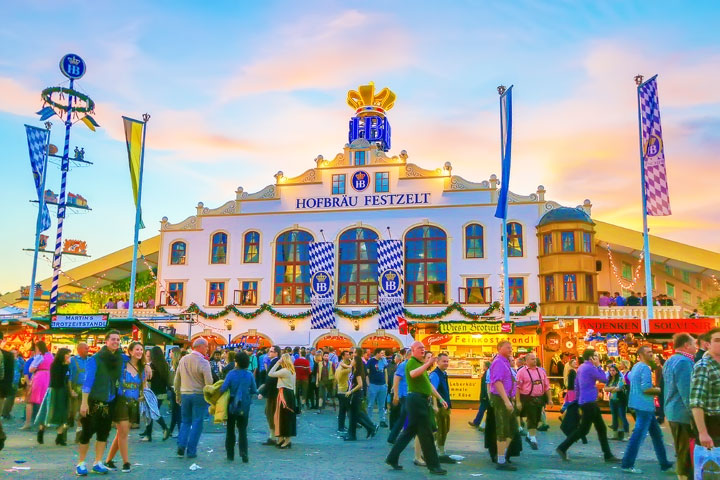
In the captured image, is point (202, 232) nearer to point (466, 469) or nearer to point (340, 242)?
point (340, 242)

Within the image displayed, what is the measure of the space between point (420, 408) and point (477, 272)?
993 inches

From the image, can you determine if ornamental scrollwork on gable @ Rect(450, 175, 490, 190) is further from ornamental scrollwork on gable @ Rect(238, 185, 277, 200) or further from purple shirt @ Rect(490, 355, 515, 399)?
purple shirt @ Rect(490, 355, 515, 399)

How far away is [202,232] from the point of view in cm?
3725

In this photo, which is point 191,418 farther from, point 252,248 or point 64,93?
point 252,248

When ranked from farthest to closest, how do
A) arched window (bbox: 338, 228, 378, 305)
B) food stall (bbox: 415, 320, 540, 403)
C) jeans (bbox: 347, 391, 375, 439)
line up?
1. arched window (bbox: 338, 228, 378, 305)
2. food stall (bbox: 415, 320, 540, 403)
3. jeans (bbox: 347, 391, 375, 439)

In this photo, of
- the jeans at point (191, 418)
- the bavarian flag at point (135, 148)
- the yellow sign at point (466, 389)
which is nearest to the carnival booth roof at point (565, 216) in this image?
the yellow sign at point (466, 389)

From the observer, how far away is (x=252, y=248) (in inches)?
1442

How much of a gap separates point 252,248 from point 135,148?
9.63m

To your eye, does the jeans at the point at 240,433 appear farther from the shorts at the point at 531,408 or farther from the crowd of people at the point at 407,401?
the shorts at the point at 531,408

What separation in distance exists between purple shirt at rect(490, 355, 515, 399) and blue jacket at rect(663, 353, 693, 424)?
9.13ft

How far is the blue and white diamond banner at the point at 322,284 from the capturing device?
34.5m

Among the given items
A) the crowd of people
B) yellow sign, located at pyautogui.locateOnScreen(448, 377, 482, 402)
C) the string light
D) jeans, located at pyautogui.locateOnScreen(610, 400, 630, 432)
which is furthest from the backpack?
the string light

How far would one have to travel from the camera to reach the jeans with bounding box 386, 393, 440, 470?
336 inches

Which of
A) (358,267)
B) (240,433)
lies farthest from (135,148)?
(240,433)
